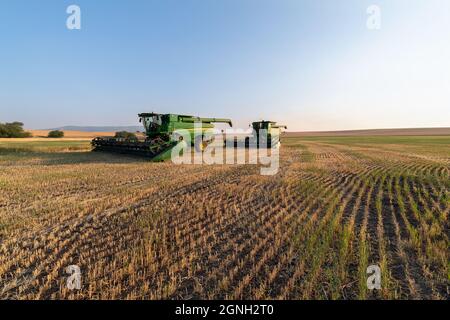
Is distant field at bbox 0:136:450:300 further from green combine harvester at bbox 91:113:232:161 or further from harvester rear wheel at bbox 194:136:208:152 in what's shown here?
harvester rear wheel at bbox 194:136:208:152

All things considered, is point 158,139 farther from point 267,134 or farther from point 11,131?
point 11,131

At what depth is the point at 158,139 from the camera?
1437 cm

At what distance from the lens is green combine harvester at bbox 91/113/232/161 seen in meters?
13.8

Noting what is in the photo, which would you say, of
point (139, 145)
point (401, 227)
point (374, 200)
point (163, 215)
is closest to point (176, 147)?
point (139, 145)

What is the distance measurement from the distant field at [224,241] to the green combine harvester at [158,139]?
22.0 ft

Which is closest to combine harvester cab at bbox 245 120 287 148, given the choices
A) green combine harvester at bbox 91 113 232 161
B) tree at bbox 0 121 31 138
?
green combine harvester at bbox 91 113 232 161

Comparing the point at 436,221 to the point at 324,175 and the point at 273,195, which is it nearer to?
the point at 273,195

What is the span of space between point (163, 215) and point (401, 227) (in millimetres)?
4594

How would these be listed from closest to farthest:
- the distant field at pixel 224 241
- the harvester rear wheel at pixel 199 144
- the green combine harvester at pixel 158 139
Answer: the distant field at pixel 224 241 < the green combine harvester at pixel 158 139 < the harvester rear wheel at pixel 199 144

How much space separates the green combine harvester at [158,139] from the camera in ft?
45.2

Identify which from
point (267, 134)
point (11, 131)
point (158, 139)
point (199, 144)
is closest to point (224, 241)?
point (158, 139)

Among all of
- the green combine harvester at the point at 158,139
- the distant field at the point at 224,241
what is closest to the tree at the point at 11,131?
the green combine harvester at the point at 158,139

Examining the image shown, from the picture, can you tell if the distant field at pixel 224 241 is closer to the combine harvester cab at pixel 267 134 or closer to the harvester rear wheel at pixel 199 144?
the harvester rear wheel at pixel 199 144
